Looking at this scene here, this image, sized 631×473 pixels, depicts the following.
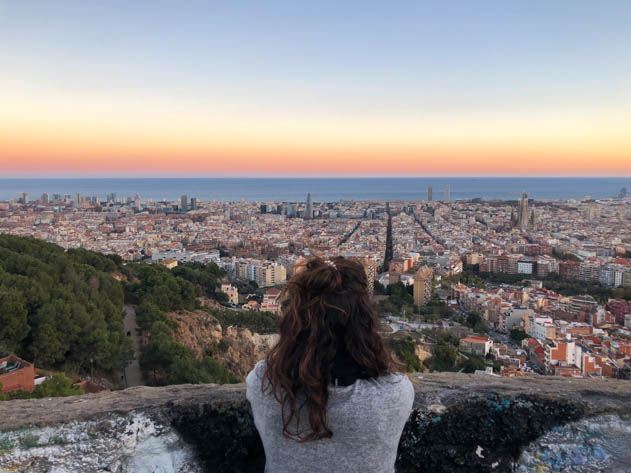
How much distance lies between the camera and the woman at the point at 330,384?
0.94 meters

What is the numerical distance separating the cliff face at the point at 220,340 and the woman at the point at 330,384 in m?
8.21

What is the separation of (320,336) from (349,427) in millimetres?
182

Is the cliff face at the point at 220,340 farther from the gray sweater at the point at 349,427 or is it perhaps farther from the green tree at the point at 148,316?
the gray sweater at the point at 349,427

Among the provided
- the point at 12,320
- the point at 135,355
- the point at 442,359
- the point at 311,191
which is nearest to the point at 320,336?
the point at 12,320

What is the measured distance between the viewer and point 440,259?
30.7 meters

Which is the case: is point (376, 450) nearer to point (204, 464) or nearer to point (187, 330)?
point (204, 464)

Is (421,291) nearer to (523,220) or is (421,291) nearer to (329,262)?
(329,262)

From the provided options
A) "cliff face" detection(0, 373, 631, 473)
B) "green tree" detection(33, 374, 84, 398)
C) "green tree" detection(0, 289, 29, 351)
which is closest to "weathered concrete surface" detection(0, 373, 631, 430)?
"cliff face" detection(0, 373, 631, 473)

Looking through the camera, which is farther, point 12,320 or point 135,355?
point 135,355

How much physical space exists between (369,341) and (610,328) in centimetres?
1758

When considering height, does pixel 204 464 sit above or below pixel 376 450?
below

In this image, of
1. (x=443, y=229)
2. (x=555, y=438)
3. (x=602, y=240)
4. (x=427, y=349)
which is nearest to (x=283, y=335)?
(x=555, y=438)

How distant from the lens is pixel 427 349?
444 inches

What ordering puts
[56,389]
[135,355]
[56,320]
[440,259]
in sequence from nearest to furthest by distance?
1. [56,389]
2. [56,320]
3. [135,355]
4. [440,259]
